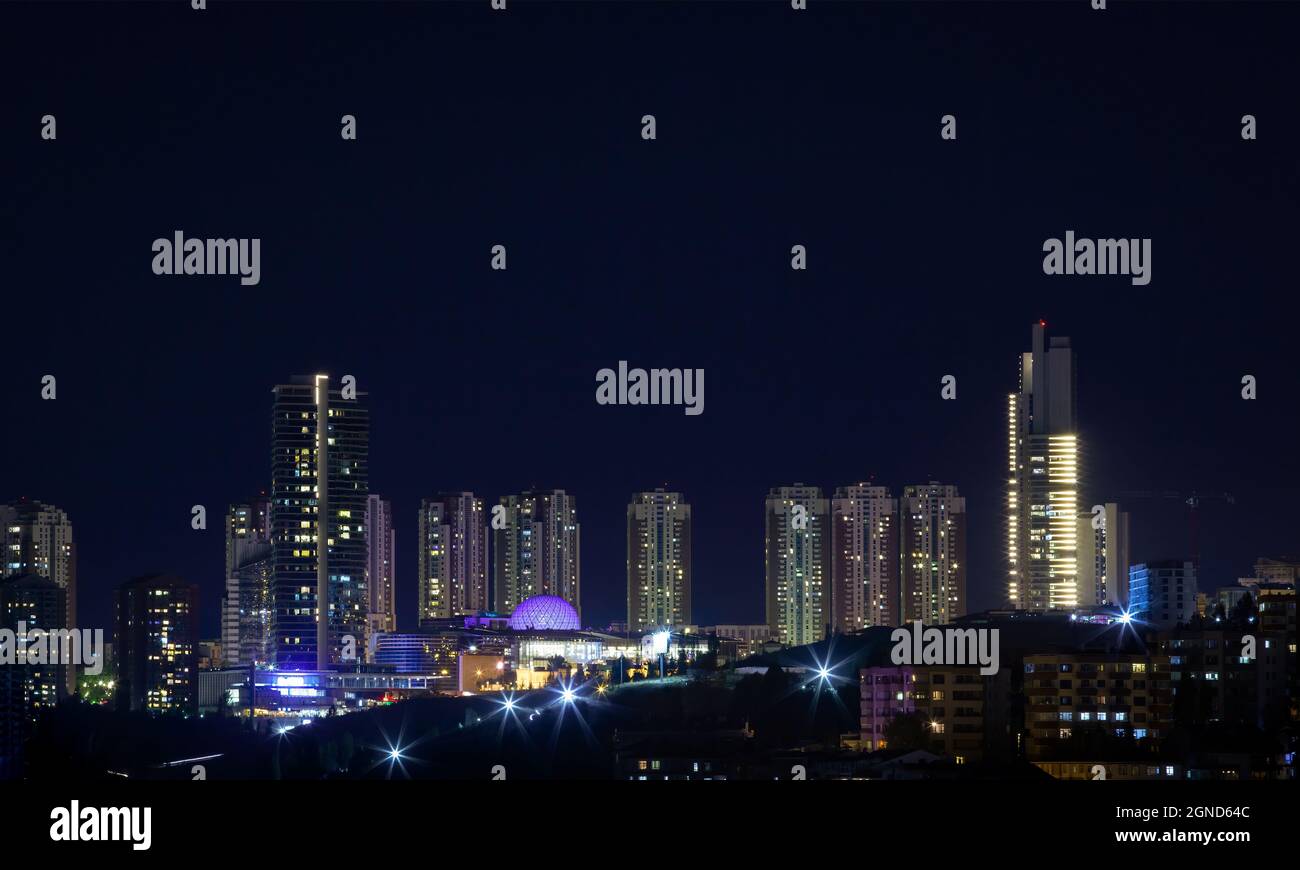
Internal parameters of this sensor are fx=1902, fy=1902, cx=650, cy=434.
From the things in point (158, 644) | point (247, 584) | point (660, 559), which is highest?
point (660, 559)

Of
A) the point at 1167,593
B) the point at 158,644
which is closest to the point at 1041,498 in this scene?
the point at 1167,593

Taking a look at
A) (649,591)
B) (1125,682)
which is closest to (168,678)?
(649,591)

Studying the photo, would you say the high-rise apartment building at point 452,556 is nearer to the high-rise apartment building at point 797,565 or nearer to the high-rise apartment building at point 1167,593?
the high-rise apartment building at point 797,565

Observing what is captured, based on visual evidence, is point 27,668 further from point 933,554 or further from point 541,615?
point 933,554

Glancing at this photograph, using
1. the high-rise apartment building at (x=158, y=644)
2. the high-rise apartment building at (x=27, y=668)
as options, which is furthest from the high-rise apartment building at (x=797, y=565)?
the high-rise apartment building at (x=27, y=668)
